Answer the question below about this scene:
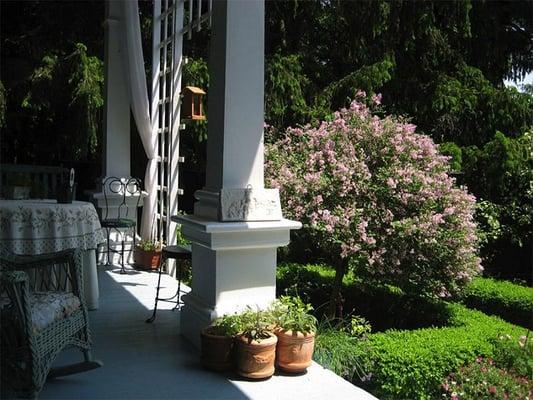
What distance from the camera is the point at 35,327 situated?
7.64ft

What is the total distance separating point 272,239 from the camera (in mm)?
3109

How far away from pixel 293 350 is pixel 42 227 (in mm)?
1883

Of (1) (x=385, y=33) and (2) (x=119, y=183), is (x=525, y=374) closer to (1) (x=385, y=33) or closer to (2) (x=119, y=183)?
(2) (x=119, y=183)

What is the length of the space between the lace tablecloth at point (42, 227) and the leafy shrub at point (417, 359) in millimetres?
2153

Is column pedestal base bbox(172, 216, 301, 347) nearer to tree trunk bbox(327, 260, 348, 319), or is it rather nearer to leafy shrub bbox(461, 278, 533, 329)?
tree trunk bbox(327, 260, 348, 319)

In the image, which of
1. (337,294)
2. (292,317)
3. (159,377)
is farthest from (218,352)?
(337,294)

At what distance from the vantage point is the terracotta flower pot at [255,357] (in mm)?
2727

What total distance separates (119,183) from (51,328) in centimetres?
375

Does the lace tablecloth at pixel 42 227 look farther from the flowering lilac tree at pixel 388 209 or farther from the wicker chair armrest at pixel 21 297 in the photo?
the flowering lilac tree at pixel 388 209

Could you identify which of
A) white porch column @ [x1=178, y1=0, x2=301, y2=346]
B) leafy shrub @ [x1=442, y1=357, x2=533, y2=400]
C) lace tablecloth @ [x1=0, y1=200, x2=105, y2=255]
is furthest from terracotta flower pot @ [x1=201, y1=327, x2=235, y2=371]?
leafy shrub @ [x1=442, y1=357, x2=533, y2=400]

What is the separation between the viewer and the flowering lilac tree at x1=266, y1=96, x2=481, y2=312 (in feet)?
14.9

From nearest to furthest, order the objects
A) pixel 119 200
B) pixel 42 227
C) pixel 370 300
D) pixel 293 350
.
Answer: pixel 293 350 < pixel 42 227 < pixel 370 300 < pixel 119 200

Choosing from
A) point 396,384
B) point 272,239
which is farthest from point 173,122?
point 396,384

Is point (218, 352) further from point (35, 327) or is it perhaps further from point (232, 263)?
point (35, 327)
